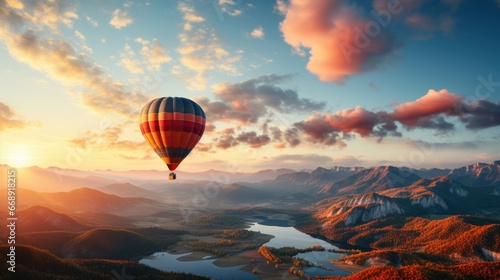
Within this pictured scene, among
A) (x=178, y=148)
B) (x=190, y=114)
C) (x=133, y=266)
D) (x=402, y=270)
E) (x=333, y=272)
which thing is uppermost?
(x=190, y=114)

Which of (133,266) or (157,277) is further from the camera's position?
(133,266)

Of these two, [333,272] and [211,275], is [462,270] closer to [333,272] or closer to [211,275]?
[333,272]

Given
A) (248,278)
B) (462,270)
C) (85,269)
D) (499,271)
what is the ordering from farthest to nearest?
(248,278) → (85,269) → (462,270) → (499,271)

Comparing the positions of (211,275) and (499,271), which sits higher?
(499,271)

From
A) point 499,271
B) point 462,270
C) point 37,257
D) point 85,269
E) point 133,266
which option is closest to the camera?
point 499,271

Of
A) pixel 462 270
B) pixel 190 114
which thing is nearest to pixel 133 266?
pixel 190 114
